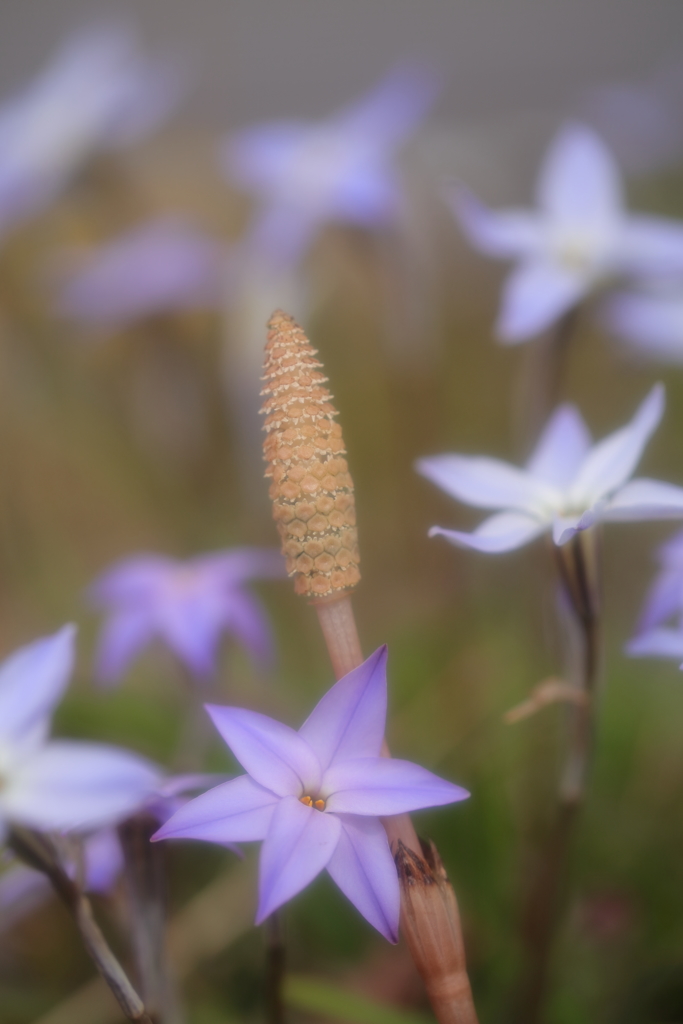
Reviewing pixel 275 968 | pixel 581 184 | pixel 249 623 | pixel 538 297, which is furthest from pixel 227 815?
pixel 581 184

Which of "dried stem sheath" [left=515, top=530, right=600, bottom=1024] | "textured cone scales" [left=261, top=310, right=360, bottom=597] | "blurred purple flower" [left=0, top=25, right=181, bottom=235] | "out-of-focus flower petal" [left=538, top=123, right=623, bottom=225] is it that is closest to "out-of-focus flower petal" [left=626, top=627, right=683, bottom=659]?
"dried stem sheath" [left=515, top=530, right=600, bottom=1024]

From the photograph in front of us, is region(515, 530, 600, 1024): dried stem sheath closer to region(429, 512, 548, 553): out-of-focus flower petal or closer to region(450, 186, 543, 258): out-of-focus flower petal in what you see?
region(429, 512, 548, 553): out-of-focus flower petal

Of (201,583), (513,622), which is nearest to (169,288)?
(201,583)

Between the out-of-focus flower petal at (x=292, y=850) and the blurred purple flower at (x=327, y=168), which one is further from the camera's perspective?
the blurred purple flower at (x=327, y=168)

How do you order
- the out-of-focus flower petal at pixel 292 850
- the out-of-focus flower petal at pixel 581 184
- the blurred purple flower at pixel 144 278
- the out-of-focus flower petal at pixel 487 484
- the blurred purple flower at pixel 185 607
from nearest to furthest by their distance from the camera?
the out-of-focus flower petal at pixel 292 850, the out-of-focus flower petal at pixel 487 484, the blurred purple flower at pixel 185 607, the out-of-focus flower petal at pixel 581 184, the blurred purple flower at pixel 144 278

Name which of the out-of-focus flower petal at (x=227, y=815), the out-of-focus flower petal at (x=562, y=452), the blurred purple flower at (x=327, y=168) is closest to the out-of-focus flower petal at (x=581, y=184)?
the blurred purple flower at (x=327, y=168)

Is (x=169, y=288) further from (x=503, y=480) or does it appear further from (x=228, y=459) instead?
(x=503, y=480)

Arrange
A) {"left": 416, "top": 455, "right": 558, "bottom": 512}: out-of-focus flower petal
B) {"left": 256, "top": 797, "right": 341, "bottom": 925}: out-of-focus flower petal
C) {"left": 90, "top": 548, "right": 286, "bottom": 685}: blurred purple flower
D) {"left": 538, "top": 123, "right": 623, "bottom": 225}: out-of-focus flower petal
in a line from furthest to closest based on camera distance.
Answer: {"left": 538, "top": 123, "right": 623, "bottom": 225}: out-of-focus flower petal
{"left": 90, "top": 548, "right": 286, "bottom": 685}: blurred purple flower
{"left": 416, "top": 455, "right": 558, "bottom": 512}: out-of-focus flower petal
{"left": 256, "top": 797, "right": 341, "bottom": 925}: out-of-focus flower petal

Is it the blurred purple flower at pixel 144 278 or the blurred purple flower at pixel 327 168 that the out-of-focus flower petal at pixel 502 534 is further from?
the blurred purple flower at pixel 144 278
